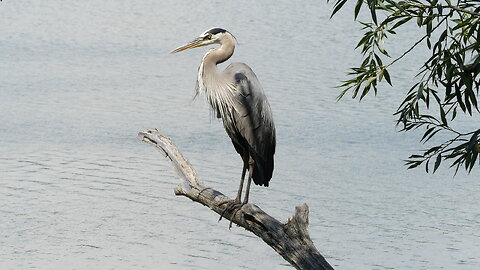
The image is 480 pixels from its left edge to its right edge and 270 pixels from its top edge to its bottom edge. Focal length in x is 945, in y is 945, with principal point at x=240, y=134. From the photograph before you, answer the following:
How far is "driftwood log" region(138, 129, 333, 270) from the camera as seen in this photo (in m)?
4.16

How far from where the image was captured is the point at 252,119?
5.00m

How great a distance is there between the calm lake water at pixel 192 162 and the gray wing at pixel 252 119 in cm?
176

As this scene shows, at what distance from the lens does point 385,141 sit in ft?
32.2

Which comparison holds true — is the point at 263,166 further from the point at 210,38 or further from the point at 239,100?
the point at 210,38

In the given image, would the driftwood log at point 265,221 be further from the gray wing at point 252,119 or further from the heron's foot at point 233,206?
the gray wing at point 252,119

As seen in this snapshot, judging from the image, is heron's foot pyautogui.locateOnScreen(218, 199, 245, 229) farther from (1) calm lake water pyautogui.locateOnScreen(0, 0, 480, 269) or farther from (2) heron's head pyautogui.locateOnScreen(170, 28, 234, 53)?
(1) calm lake water pyautogui.locateOnScreen(0, 0, 480, 269)

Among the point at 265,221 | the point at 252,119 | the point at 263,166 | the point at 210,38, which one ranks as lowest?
the point at 265,221

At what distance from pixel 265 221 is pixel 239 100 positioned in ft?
3.01

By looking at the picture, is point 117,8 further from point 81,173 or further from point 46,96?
point 81,173

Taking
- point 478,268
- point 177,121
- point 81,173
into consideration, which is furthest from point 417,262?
point 177,121

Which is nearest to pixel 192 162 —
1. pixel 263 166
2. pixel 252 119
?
pixel 263 166

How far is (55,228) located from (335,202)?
2.36 meters

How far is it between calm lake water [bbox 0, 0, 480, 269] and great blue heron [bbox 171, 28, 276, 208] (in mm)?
1785

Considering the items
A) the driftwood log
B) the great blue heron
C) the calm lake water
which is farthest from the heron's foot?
the calm lake water
